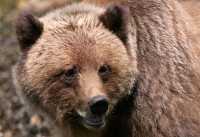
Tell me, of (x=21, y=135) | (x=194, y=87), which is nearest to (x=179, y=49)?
(x=194, y=87)

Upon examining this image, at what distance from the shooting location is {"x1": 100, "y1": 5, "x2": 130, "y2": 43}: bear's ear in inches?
281

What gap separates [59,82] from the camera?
7.06 metres

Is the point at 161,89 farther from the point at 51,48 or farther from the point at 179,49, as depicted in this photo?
the point at 51,48

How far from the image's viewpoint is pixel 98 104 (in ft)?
22.1

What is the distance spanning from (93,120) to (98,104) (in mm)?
218

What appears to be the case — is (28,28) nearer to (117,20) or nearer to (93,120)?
(117,20)

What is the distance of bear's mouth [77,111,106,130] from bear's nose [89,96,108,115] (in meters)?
0.06

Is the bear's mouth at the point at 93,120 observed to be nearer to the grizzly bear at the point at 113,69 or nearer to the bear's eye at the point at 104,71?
the grizzly bear at the point at 113,69

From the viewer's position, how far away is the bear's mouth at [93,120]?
22.6ft

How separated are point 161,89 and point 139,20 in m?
0.70

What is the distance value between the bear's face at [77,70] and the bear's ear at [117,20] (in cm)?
4

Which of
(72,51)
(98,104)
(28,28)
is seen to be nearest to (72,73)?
(72,51)

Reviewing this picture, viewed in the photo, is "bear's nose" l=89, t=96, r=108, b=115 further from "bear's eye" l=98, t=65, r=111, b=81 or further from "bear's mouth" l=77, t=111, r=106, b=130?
"bear's eye" l=98, t=65, r=111, b=81

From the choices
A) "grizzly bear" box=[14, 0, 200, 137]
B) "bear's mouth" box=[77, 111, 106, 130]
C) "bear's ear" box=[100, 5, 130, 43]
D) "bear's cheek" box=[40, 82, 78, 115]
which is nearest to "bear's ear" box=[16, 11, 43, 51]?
"grizzly bear" box=[14, 0, 200, 137]
